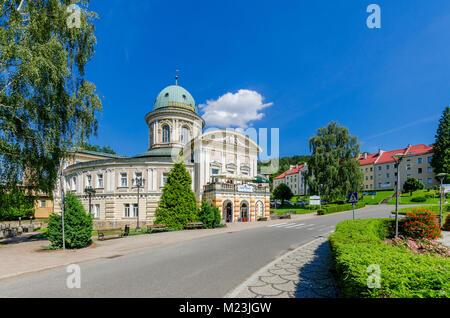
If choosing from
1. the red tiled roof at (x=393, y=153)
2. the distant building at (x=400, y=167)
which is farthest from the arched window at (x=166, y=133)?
the red tiled roof at (x=393, y=153)

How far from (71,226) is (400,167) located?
79911 millimetres

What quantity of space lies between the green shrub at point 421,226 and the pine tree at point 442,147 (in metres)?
50.8

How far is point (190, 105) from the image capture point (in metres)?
39.7

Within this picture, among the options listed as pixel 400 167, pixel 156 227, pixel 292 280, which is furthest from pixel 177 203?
pixel 400 167

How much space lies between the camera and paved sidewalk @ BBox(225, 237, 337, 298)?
5.86 m

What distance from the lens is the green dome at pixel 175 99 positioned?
3812 centimetres

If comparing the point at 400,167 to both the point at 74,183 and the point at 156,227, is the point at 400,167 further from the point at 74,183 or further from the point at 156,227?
the point at 74,183

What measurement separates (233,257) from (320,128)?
1646 inches

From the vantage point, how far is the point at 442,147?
1989 inches

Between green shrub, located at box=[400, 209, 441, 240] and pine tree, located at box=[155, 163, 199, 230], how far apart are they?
1736 cm
